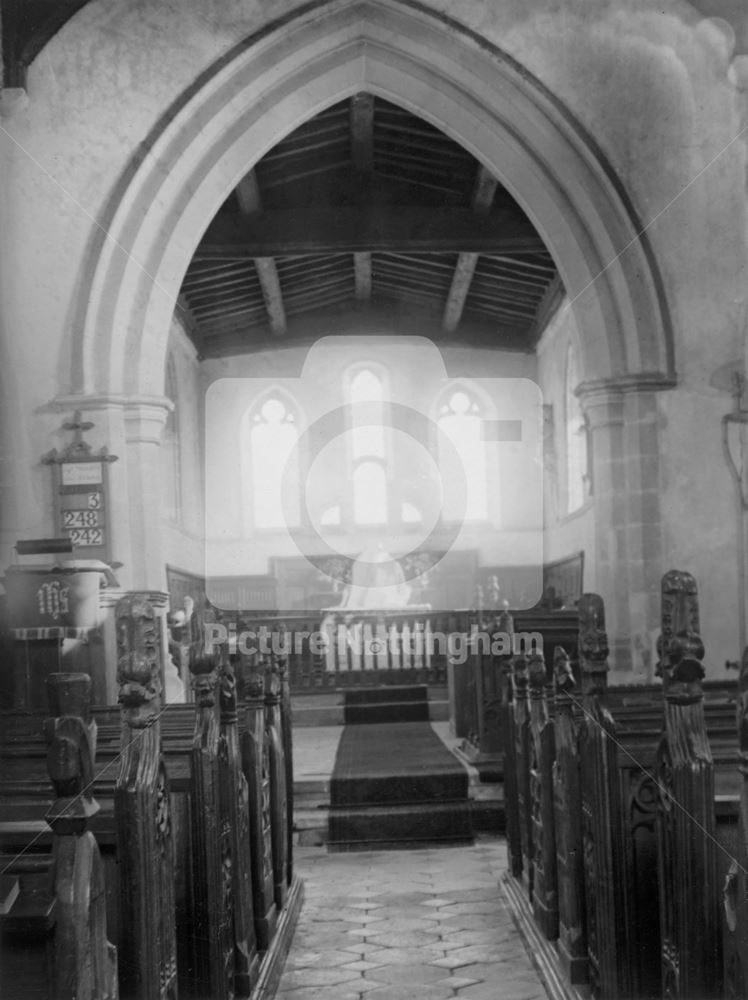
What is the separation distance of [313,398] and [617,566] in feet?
21.9

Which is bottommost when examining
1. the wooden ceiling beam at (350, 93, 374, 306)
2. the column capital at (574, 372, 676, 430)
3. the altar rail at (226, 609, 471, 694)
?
the altar rail at (226, 609, 471, 694)

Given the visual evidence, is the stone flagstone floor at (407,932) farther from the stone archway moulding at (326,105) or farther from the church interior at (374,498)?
the stone archway moulding at (326,105)

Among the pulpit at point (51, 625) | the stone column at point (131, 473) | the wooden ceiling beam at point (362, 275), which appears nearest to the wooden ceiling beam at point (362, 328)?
the wooden ceiling beam at point (362, 275)

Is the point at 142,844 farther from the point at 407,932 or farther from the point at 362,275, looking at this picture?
the point at 362,275

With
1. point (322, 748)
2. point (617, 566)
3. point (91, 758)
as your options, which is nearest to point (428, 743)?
point (322, 748)

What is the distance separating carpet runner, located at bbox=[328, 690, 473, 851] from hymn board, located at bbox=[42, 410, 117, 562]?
2.06 meters

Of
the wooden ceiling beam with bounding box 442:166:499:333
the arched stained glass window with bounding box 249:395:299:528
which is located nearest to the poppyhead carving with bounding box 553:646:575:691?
the wooden ceiling beam with bounding box 442:166:499:333

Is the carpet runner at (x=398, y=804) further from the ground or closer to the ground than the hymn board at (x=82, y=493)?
closer to the ground

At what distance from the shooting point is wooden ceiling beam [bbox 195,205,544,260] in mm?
9297

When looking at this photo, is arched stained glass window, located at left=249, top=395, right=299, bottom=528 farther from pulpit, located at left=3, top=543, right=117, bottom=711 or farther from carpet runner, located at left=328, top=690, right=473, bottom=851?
carpet runner, located at left=328, top=690, right=473, bottom=851

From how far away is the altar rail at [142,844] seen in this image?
4.55 feet

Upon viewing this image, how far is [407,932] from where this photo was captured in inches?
146

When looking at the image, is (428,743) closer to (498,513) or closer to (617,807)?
(617,807)

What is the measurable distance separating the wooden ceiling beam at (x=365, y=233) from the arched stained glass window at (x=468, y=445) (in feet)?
11.5
